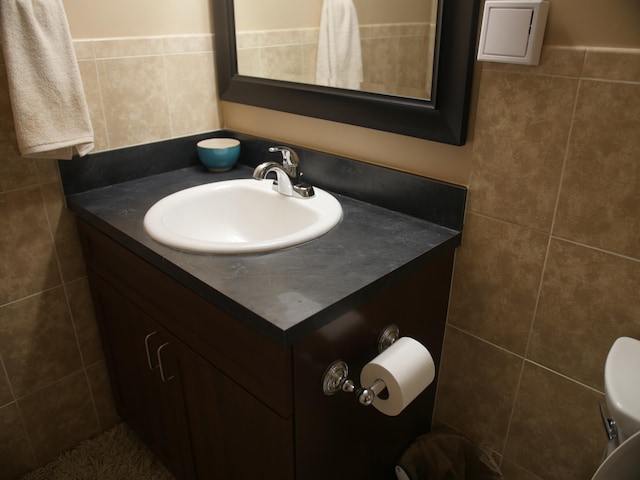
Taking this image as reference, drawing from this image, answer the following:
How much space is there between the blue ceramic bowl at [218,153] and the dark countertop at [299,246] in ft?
0.13

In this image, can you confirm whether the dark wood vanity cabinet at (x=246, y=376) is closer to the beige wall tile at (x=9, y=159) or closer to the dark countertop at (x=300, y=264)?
the dark countertop at (x=300, y=264)

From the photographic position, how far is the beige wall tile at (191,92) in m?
1.50

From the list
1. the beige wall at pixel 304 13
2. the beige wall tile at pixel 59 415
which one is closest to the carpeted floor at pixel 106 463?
the beige wall tile at pixel 59 415

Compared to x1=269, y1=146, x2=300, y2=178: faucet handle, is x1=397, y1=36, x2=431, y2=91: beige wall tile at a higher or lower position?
higher

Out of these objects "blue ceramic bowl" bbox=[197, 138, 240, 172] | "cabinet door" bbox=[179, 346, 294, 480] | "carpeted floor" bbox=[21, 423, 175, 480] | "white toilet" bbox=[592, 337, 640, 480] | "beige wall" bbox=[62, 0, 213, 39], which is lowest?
"carpeted floor" bbox=[21, 423, 175, 480]

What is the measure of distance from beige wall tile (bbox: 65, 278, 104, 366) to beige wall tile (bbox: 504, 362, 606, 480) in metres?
1.26

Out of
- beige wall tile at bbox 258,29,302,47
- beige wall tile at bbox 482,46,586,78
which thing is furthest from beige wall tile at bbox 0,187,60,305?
beige wall tile at bbox 482,46,586,78

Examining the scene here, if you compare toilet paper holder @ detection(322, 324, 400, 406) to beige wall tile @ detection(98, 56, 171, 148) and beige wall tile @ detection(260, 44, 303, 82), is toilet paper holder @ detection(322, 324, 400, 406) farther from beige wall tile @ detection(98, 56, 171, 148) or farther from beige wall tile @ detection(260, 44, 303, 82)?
beige wall tile @ detection(98, 56, 171, 148)

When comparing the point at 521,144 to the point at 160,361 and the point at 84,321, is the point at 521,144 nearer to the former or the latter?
the point at 160,361

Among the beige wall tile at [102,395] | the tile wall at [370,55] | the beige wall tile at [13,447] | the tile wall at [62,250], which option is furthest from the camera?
the beige wall tile at [102,395]

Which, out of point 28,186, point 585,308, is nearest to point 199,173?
point 28,186

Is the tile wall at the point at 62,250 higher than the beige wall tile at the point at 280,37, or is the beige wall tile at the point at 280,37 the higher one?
the beige wall tile at the point at 280,37

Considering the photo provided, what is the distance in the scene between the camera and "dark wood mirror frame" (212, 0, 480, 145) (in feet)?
3.26

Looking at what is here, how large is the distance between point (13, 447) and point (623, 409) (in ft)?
5.30
